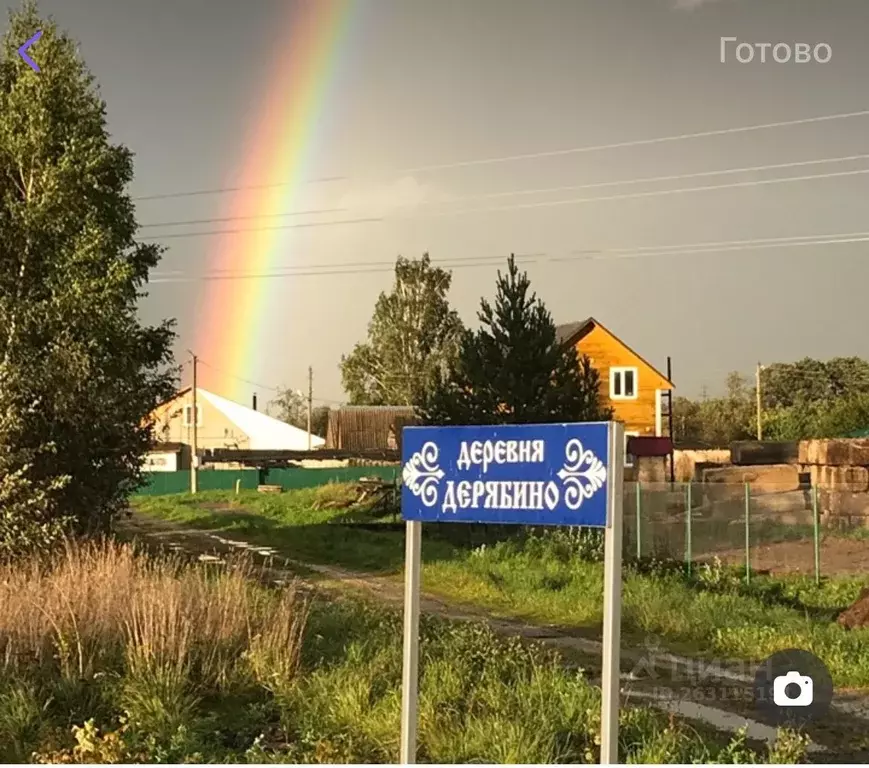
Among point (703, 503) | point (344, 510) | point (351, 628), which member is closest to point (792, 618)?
point (351, 628)

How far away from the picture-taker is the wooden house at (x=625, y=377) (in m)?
49.9

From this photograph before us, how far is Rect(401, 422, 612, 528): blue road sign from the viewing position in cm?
520

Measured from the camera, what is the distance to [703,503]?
24094 mm

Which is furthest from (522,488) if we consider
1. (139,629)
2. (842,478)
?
(842,478)

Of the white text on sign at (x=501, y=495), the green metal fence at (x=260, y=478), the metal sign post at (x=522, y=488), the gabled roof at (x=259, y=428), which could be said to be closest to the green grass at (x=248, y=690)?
the metal sign post at (x=522, y=488)

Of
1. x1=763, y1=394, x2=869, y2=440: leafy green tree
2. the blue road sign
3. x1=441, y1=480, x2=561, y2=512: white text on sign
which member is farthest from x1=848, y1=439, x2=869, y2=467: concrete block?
x1=763, y1=394, x2=869, y2=440: leafy green tree

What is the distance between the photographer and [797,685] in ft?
32.6

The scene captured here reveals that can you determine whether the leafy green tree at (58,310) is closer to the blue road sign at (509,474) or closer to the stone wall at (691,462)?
the blue road sign at (509,474)

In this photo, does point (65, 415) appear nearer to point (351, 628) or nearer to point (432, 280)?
point (351, 628)

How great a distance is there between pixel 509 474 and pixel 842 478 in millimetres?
23346

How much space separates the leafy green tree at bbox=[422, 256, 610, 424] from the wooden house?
28778 mm

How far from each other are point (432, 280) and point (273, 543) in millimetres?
43370

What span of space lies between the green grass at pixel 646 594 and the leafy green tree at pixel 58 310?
5.70 m

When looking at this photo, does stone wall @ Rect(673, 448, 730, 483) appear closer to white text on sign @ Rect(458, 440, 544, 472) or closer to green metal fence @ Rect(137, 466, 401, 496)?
green metal fence @ Rect(137, 466, 401, 496)
